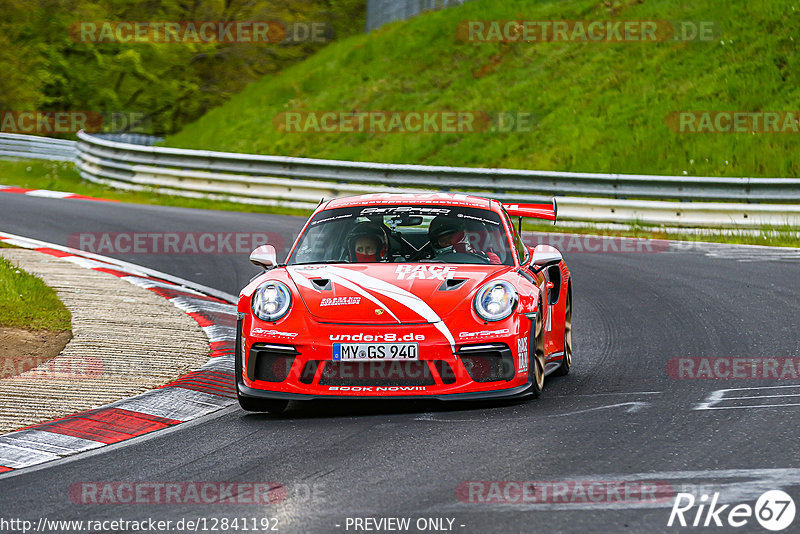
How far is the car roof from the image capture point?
771cm

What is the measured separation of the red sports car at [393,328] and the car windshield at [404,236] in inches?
1.1

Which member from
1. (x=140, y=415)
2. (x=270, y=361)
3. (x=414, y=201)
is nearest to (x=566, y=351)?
(x=414, y=201)

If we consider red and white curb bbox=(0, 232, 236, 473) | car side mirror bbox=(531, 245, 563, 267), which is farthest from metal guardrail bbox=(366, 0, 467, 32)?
car side mirror bbox=(531, 245, 563, 267)

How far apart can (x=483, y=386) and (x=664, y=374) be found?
1.70 metres

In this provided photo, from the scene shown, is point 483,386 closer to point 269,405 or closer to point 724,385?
point 269,405

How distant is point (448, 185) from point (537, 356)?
12928 mm

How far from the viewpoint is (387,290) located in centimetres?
643

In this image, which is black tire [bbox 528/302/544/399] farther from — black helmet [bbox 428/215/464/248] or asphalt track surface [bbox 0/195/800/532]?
black helmet [bbox 428/215/464/248]

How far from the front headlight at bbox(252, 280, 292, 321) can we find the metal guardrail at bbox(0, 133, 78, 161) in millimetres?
21659

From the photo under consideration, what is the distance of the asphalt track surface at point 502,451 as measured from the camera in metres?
4.37

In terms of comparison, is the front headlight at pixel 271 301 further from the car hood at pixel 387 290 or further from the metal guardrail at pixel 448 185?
the metal guardrail at pixel 448 185

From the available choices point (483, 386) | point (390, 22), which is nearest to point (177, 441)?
point (483, 386)

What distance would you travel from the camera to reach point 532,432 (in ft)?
18.6

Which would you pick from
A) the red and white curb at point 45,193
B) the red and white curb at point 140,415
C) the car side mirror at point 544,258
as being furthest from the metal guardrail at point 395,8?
the car side mirror at point 544,258
